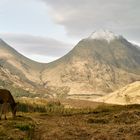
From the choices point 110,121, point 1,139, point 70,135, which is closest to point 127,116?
point 110,121

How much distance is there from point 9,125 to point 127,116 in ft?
41.7

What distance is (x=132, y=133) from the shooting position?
24.2 m

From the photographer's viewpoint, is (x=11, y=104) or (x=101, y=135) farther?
(x=11, y=104)

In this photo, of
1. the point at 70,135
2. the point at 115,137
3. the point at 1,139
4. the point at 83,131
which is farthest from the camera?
the point at 83,131

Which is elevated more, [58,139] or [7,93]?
[7,93]

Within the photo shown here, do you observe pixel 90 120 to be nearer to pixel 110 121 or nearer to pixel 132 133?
pixel 110 121

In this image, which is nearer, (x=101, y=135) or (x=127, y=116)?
(x=101, y=135)

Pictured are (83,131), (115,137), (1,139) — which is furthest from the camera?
(83,131)

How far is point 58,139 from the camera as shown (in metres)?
23.2

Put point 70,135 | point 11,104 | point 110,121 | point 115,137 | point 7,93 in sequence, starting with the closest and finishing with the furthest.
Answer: point 115,137 < point 70,135 < point 110,121 < point 7,93 < point 11,104

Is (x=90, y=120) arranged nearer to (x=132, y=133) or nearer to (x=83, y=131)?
(x=83, y=131)

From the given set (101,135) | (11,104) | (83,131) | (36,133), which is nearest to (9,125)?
(36,133)

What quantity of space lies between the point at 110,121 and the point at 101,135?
10.4 metres

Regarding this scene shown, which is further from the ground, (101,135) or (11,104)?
(11,104)
